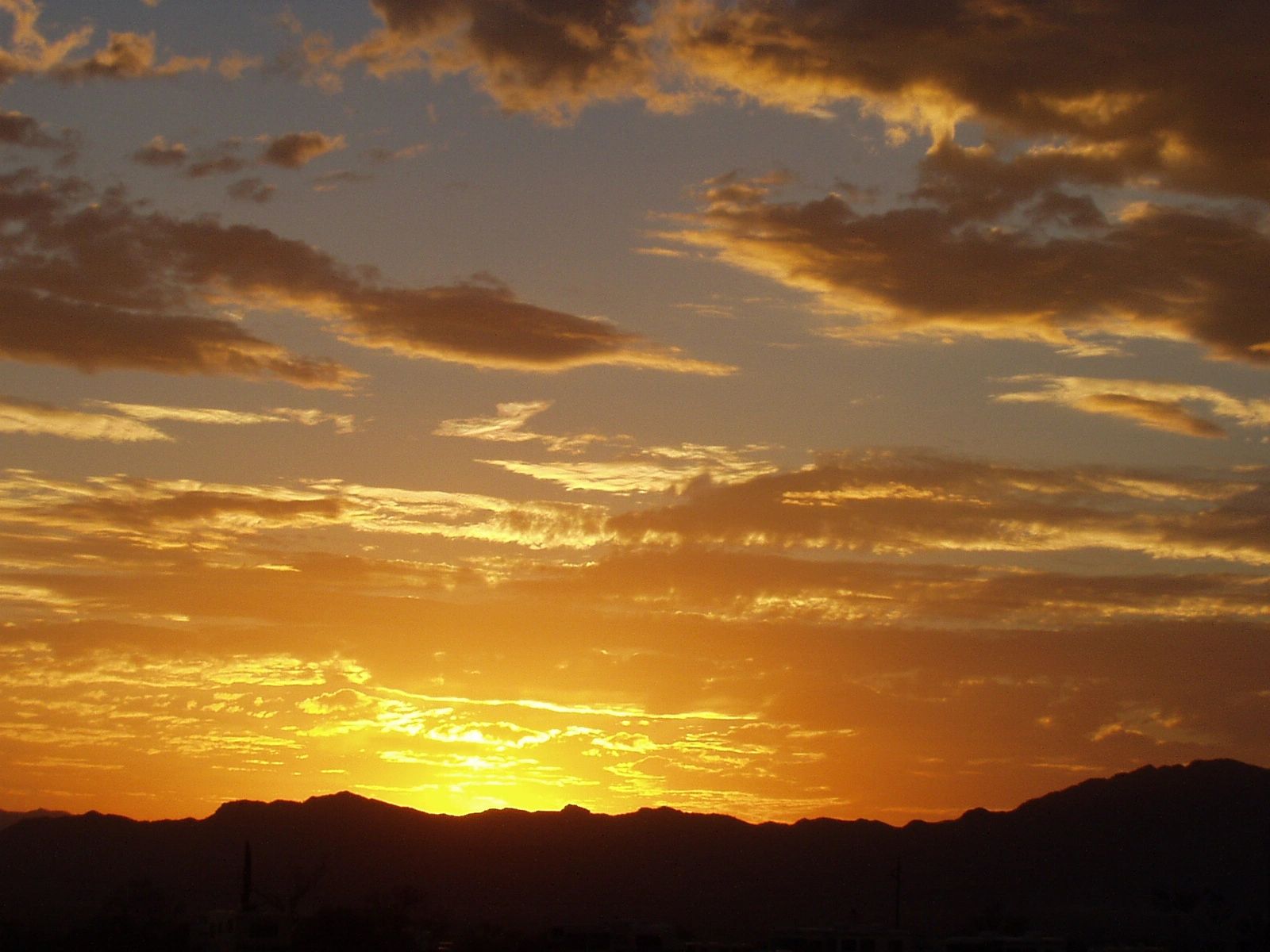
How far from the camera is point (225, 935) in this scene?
89.4 meters

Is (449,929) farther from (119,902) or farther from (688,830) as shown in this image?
(688,830)

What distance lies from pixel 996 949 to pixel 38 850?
428 ft

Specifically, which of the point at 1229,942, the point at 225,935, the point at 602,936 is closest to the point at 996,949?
the point at 602,936

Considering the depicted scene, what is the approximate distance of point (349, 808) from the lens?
187 m

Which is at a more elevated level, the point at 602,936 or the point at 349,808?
the point at 349,808

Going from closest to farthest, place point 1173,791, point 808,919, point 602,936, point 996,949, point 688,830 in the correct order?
point 996,949
point 602,936
point 808,919
point 1173,791
point 688,830

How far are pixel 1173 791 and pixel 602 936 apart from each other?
264 ft

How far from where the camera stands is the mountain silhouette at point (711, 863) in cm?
13212

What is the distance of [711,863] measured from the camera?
17388 centimetres

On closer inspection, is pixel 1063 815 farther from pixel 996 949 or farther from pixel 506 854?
pixel 996 949

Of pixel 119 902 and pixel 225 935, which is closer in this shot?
pixel 225 935

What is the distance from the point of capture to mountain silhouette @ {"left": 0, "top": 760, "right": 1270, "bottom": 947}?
132 meters

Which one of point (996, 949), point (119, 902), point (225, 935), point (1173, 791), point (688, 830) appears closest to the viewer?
point (996, 949)

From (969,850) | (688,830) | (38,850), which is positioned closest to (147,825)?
(38,850)
